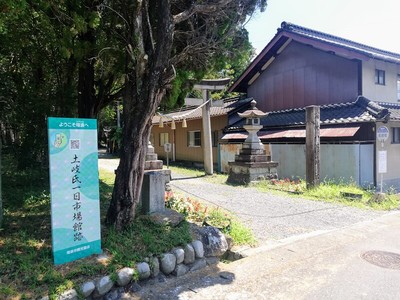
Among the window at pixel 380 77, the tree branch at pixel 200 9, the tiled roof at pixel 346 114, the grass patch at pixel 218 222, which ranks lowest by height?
the grass patch at pixel 218 222

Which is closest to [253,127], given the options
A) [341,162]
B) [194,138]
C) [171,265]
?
[341,162]

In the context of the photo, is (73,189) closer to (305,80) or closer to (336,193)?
(336,193)

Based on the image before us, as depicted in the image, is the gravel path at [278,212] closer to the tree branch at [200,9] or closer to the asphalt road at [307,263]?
the asphalt road at [307,263]

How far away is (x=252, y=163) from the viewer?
1218 cm

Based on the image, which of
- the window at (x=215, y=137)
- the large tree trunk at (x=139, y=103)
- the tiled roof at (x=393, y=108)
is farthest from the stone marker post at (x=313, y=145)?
the window at (x=215, y=137)

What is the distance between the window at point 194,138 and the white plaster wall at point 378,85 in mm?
10164

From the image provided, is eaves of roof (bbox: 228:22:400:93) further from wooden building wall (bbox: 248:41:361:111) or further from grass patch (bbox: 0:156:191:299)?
grass patch (bbox: 0:156:191:299)

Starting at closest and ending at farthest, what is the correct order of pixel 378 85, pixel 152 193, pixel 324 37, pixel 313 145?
pixel 152 193
pixel 313 145
pixel 378 85
pixel 324 37

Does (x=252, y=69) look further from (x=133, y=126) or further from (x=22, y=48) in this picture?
(x=133, y=126)

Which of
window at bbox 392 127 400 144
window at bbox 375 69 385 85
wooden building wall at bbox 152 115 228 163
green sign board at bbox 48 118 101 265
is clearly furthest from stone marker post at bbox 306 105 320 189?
wooden building wall at bbox 152 115 228 163

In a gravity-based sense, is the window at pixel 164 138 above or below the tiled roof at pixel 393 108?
below

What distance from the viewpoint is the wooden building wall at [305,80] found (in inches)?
527

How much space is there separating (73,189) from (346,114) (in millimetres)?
11218

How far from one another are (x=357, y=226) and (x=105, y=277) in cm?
541
